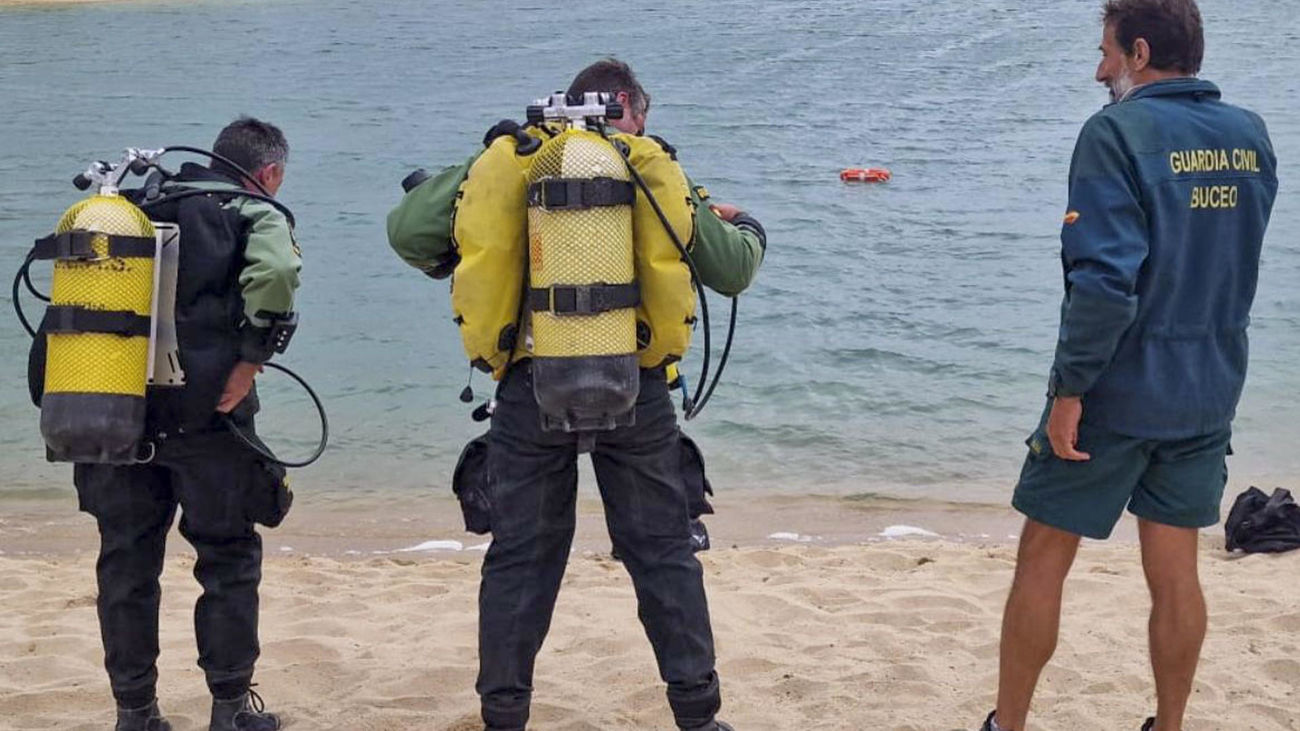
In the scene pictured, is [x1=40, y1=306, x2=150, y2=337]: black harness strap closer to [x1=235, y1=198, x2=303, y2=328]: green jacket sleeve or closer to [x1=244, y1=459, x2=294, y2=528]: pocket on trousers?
[x1=235, y1=198, x2=303, y2=328]: green jacket sleeve

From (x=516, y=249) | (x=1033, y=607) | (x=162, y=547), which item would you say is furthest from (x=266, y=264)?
(x=1033, y=607)

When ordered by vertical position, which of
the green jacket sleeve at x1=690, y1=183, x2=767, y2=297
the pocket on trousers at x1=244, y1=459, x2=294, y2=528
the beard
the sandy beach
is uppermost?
the beard

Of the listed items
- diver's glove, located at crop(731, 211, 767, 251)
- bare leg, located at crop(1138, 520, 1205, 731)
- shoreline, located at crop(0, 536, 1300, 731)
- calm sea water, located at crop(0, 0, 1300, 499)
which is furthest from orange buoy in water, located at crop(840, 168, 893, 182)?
bare leg, located at crop(1138, 520, 1205, 731)

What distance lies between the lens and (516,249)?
379 centimetres

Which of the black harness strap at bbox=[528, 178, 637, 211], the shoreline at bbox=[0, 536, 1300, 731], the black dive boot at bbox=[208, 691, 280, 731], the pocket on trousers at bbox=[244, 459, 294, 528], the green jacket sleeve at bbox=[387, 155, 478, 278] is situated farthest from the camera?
the shoreline at bbox=[0, 536, 1300, 731]

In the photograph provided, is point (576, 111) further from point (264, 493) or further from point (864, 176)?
point (864, 176)

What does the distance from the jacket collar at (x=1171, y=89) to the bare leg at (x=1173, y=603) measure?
3.59 ft

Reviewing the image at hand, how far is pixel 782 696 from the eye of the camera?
189 inches

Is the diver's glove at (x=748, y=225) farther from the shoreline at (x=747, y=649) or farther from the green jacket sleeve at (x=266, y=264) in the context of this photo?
the shoreline at (x=747, y=649)

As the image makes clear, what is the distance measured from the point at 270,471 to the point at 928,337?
376 inches

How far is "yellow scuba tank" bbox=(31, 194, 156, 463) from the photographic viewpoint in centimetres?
388

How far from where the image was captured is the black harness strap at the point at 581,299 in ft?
12.0

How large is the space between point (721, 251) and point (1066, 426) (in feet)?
3.18

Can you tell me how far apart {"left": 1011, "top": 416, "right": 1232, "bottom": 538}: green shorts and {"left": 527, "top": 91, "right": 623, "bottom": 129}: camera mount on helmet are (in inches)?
54.3
